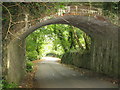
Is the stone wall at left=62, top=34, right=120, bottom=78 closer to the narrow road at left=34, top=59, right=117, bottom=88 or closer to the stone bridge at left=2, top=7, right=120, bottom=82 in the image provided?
the stone bridge at left=2, top=7, right=120, bottom=82

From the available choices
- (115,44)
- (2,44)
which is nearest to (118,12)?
(115,44)

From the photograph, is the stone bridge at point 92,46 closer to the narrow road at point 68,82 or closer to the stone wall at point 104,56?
the stone wall at point 104,56

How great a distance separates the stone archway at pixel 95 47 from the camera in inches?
281

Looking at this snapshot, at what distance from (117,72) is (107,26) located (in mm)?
2852

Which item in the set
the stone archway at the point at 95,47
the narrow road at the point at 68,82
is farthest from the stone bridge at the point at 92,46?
the narrow road at the point at 68,82

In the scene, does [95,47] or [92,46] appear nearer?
[95,47]

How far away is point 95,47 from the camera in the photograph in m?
11.9

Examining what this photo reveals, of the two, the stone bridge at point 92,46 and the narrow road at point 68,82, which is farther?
the narrow road at point 68,82

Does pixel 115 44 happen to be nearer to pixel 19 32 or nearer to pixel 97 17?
pixel 97 17

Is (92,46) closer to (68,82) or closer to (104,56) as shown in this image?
(104,56)

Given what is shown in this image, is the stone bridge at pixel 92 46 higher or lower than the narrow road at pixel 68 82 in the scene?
higher

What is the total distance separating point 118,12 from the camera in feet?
27.8

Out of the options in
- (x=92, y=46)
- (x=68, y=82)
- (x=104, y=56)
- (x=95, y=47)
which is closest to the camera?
(x=68, y=82)

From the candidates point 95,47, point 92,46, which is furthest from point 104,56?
point 92,46
